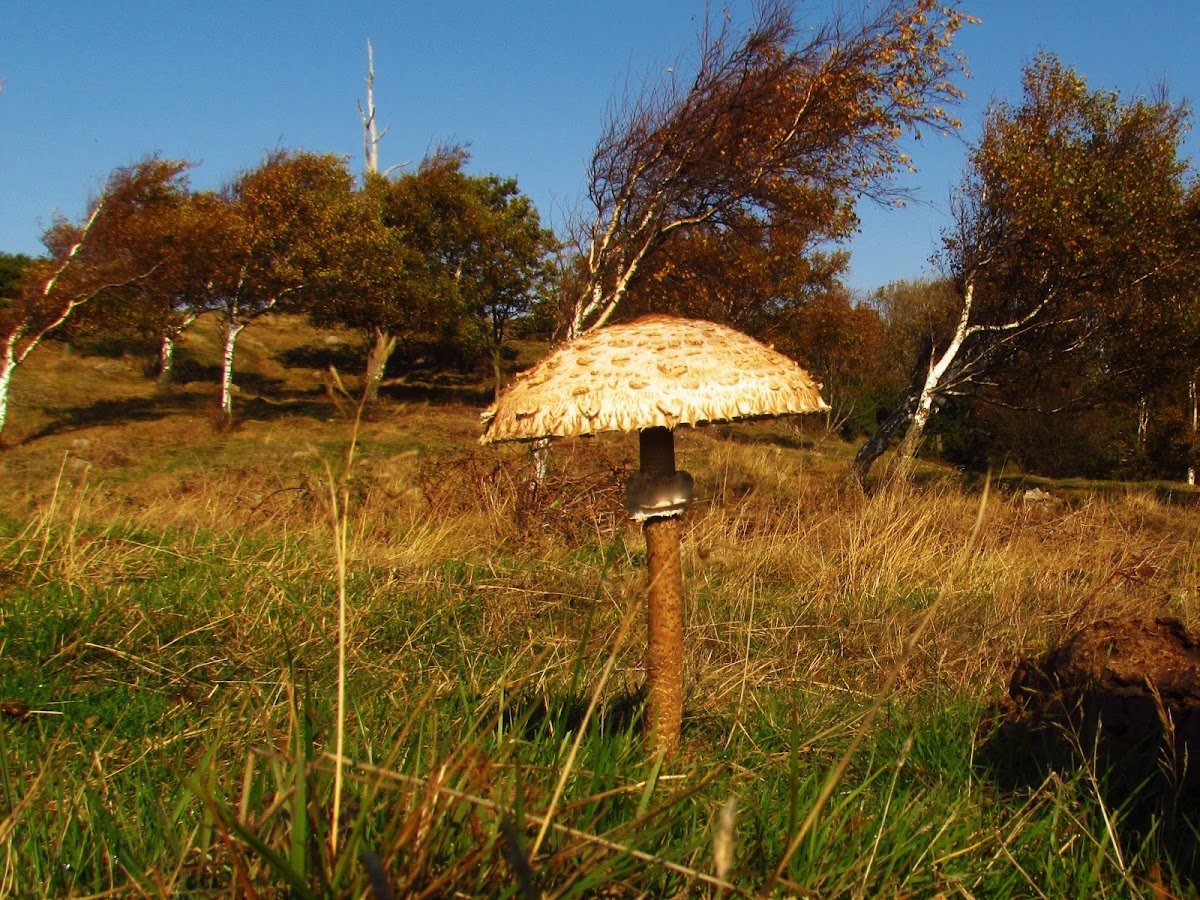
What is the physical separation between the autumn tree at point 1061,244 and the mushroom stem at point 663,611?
507 inches

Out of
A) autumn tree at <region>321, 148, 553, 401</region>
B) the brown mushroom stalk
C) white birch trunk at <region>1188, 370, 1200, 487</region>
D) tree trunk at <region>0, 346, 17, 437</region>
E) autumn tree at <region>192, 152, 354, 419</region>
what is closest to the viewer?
the brown mushroom stalk

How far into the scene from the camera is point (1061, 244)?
14.0 metres

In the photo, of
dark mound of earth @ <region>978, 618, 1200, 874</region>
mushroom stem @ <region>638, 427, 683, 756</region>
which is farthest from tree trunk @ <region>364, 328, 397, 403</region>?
dark mound of earth @ <region>978, 618, 1200, 874</region>

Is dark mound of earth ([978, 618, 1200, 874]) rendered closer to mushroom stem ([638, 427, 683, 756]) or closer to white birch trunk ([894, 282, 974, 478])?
mushroom stem ([638, 427, 683, 756])

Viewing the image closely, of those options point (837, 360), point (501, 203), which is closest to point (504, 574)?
point (837, 360)

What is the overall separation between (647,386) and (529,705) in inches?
40.1

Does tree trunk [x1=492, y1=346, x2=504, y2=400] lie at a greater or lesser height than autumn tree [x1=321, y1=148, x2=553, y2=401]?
lesser

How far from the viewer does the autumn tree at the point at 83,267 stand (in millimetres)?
20125

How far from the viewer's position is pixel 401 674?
3051 millimetres

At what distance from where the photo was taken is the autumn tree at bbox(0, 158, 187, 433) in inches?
792

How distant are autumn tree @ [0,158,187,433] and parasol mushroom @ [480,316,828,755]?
2270cm

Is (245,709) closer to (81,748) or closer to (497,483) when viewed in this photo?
(81,748)

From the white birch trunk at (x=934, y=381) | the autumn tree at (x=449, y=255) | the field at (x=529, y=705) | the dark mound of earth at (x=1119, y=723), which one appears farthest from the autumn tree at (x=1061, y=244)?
the autumn tree at (x=449, y=255)

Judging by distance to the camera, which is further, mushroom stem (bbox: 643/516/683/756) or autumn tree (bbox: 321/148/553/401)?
autumn tree (bbox: 321/148/553/401)
